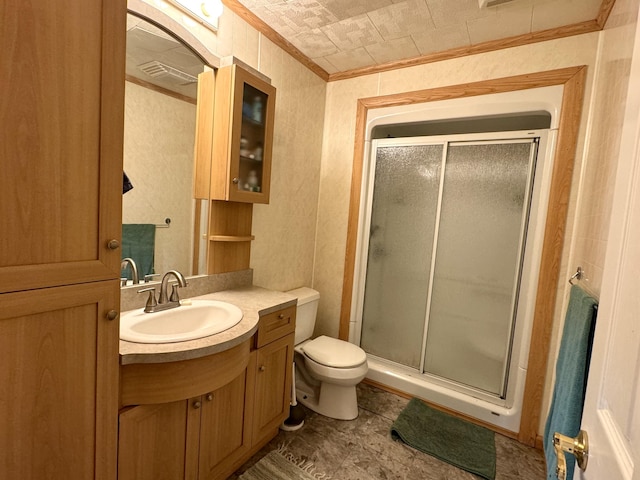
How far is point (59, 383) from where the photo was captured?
831mm

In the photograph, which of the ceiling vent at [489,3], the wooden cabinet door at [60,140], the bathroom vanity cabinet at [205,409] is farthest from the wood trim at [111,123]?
the ceiling vent at [489,3]

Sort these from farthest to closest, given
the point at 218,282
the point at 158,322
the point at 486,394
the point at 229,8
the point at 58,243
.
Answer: the point at 486,394, the point at 218,282, the point at 229,8, the point at 158,322, the point at 58,243

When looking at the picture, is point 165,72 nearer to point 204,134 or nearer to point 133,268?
point 204,134

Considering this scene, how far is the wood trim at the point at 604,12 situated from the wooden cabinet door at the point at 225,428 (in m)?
2.47

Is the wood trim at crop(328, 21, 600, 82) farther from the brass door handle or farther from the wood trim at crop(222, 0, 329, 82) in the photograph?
the brass door handle

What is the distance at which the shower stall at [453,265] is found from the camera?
2.03 meters

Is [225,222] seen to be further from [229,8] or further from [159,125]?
[229,8]

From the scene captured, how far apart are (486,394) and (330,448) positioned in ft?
3.84

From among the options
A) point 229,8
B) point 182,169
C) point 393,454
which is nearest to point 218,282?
point 182,169

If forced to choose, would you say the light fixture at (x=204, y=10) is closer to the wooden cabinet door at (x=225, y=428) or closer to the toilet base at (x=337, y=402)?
the wooden cabinet door at (x=225, y=428)

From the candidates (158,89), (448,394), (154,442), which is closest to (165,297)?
(154,442)

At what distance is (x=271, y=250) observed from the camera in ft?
7.30

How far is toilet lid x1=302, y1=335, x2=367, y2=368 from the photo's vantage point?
200 cm

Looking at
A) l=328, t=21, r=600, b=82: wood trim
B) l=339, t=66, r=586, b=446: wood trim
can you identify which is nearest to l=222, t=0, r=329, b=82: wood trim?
l=328, t=21, r=600, b=82: wood trim
